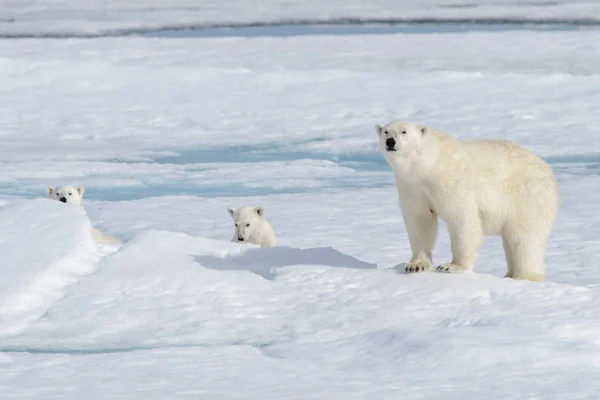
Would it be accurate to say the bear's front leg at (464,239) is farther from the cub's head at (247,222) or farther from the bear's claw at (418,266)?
the cub's head at (247,222)

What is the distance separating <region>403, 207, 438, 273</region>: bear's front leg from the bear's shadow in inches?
11.2

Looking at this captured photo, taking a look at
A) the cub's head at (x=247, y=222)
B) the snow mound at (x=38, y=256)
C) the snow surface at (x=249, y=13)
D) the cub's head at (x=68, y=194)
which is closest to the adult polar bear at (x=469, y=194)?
the snow mound at (x=38, y=256)

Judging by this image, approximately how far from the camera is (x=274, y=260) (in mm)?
4531

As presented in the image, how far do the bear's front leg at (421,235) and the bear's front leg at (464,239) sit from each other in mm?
78

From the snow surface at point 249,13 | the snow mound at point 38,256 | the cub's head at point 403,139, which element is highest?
the snow surface at point 249,13

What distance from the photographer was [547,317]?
3641mm

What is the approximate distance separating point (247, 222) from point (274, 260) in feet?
3.48

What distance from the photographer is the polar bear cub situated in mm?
5570

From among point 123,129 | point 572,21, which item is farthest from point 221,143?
point 572,21

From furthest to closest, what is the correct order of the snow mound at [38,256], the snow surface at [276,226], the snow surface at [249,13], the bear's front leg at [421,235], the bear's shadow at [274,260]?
the snow surface at [249,13]
the bear's shadow at [274,260]
the bear's front leg at [421,235]
the snow mound at [38,256]
the snow surface at [276,226]

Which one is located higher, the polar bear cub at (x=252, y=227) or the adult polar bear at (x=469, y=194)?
the adult polar bear at (x=469, y=194)

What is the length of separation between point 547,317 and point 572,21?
13.4 m

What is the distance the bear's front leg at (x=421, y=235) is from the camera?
166 inches

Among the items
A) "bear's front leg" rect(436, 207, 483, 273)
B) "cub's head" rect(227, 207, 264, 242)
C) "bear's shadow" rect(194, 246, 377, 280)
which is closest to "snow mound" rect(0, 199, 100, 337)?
"bear's shadow" rect(194, 246, 377, 280)
